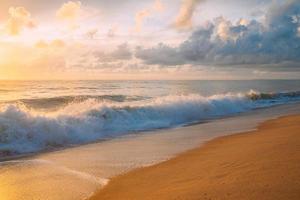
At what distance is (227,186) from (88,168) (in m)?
4.29

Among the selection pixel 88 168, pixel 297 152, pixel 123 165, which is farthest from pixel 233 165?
pixel 88 168

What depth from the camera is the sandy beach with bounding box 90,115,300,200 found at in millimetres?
5723

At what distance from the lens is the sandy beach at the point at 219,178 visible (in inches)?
225

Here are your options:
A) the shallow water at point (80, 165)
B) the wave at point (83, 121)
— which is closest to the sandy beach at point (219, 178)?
the shallow water at point (80, 165)

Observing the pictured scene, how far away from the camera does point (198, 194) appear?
234 inches

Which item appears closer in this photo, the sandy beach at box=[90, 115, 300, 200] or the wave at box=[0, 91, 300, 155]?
the sandy beach at box=[90, 115, 300, 200]

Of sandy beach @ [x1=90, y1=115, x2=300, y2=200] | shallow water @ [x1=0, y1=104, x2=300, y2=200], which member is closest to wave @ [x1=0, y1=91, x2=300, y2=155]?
shallow water @ [x1=0, y1=104, x2=300, y2=200]

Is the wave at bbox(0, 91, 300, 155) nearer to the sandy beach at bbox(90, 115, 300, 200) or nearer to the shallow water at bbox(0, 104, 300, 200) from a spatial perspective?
the shallow water at bbox(0, 104, 300, 200)

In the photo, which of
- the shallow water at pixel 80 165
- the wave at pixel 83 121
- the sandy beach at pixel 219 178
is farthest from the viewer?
the wave at pixel 83 121

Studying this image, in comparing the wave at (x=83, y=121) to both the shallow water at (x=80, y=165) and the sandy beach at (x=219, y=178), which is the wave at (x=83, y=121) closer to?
the shallow water at (x=80, y=165)

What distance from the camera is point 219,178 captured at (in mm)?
6906

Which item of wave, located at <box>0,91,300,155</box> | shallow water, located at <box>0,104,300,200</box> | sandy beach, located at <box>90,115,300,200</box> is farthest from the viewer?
wave, located at <box>0,91,300,155</box>

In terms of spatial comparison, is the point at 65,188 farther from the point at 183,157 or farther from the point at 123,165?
the point at 183,157

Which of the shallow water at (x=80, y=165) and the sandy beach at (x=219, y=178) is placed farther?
the shallow water at (x=80, y=165)
